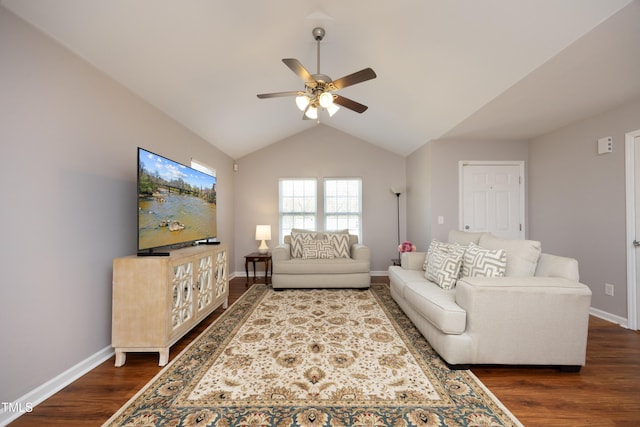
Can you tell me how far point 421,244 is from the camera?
4.56 meters

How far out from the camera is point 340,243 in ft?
15.0

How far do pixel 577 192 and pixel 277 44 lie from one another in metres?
3.99

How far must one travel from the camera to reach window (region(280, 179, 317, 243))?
5.43 m

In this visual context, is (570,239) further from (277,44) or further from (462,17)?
(277,44)

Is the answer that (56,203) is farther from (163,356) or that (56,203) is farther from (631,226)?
(631,226)

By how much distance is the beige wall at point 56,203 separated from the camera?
1535 millimetres

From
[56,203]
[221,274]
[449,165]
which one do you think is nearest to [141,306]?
[56,203]

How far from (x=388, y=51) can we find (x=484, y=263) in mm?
2199

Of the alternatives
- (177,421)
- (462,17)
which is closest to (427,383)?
(177,421)

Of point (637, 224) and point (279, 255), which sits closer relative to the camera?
point (637, 224)

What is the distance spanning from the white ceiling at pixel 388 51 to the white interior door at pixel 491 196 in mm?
687

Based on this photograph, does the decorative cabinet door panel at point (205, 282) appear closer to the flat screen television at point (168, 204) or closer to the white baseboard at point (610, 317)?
the flat screen television at point (168, 204)

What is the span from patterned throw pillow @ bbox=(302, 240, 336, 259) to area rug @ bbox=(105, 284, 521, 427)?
1.55 metres

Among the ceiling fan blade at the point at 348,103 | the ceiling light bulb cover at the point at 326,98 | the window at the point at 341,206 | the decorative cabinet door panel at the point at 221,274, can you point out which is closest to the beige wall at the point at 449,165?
the window at the point at 341,206
